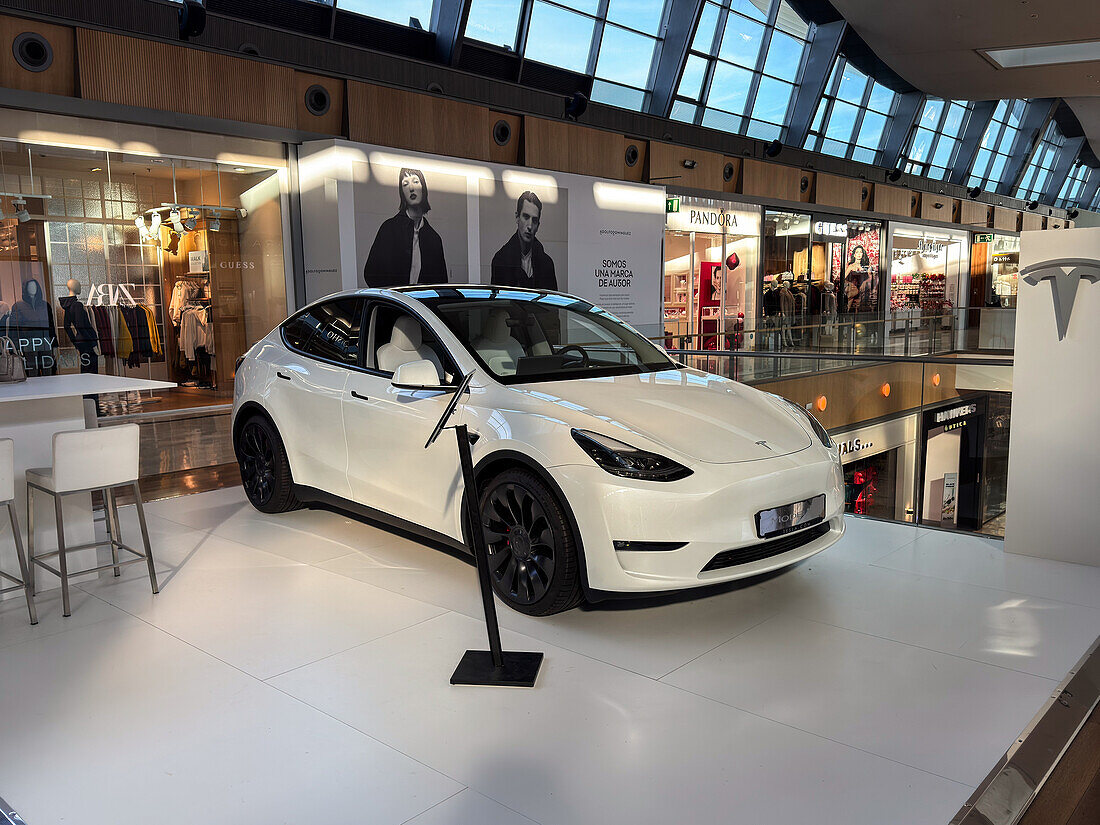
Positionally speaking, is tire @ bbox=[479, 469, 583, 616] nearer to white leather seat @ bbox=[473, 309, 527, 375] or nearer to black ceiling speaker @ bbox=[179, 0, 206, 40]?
white leather seat @ bbox=[473, 309, 527, 375]

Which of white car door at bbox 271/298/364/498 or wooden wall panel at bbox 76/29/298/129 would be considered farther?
wooden wall panel at bbox 76/29/298/129

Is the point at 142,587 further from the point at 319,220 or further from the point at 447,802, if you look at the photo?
the point at 319,220

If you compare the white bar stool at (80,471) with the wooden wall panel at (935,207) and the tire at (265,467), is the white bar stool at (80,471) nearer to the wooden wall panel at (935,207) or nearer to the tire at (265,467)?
the tire at (265,467)

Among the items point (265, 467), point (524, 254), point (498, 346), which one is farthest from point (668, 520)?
point (524, 254)

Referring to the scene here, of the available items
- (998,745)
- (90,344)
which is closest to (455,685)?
(998,745)

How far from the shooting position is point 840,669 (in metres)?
3.09

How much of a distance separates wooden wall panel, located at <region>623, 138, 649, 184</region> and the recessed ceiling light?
8160 millimetres

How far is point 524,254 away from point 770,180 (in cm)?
696

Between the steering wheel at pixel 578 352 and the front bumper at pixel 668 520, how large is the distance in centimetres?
99

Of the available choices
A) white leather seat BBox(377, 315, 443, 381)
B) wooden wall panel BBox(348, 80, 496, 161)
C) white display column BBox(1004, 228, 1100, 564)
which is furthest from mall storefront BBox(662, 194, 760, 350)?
white leather seat BBox(377, 315, 443, 381)

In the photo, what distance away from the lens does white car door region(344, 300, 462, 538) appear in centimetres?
389

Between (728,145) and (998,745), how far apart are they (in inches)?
514

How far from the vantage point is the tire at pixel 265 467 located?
5.04 m

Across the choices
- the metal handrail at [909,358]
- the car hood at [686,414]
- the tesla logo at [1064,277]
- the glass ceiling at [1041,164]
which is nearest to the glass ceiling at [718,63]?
Result: the metal handrail at [909,358]
